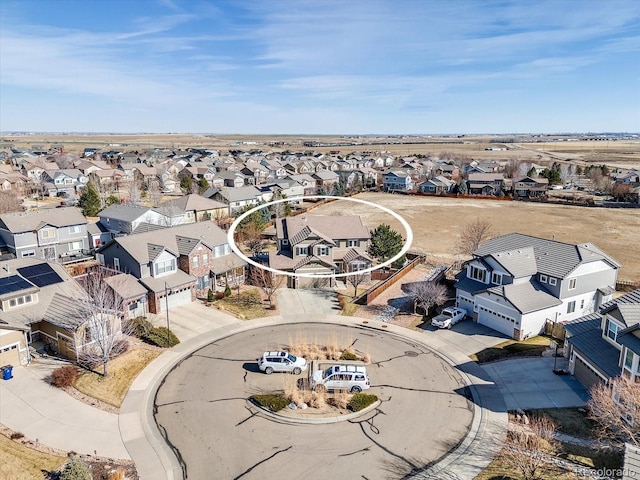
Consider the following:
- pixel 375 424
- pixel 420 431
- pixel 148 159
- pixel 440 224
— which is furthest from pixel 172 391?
pixel 148 159

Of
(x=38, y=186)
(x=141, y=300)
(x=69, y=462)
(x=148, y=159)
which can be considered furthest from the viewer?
(x=148, y=159)

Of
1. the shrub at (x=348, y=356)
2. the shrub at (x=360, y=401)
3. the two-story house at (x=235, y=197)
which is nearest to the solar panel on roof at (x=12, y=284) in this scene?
the shrub at (x=348, y=356)

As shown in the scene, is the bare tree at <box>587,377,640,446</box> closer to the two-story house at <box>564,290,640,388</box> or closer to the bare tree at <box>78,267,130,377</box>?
the two-story house at <box>564,290,640,388</box>

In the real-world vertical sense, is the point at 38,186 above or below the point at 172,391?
above

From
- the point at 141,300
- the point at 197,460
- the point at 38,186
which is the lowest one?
the point at 197,460

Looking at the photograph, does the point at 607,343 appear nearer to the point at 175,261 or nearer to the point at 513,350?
the point at 513,350

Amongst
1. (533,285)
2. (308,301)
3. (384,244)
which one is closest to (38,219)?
(308,301)

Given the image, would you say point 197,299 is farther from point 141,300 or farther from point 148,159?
point 148,159
